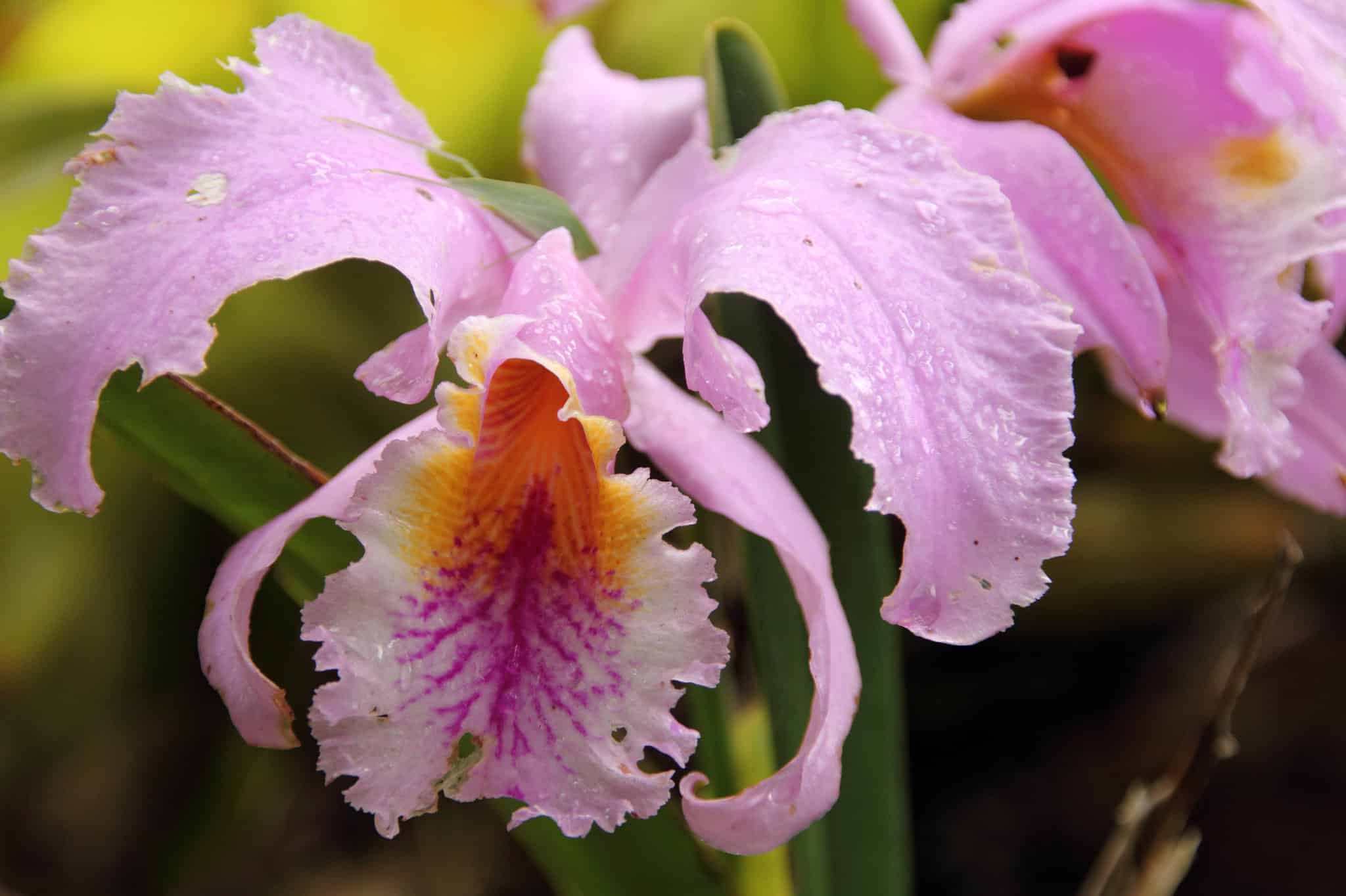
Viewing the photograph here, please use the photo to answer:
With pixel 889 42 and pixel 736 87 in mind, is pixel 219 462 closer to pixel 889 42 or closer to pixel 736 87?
pixel 736 87

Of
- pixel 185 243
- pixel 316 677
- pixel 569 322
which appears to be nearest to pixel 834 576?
pixel 569 322

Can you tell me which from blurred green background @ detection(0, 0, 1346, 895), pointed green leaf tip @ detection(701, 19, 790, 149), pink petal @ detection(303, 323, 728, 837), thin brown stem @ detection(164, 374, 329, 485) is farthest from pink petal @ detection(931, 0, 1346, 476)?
blurred green background @ detection(0, 0, 1346, 895)

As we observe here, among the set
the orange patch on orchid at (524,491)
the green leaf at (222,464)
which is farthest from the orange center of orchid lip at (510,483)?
the green leaf at (222,464)

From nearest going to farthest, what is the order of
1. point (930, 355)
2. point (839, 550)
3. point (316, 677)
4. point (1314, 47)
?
point (930, 355) < point (1314, 47) < point (839, 550) < point (316, 677)

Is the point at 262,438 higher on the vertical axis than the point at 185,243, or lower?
lower

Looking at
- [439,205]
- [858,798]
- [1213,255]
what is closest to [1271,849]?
[858,798]

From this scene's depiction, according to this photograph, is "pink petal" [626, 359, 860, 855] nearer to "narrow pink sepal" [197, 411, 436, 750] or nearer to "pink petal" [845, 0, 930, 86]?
"narrow pink sepal" [197, 411, 436, 750]

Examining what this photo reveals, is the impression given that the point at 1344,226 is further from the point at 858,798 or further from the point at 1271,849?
the point at 1271,849
